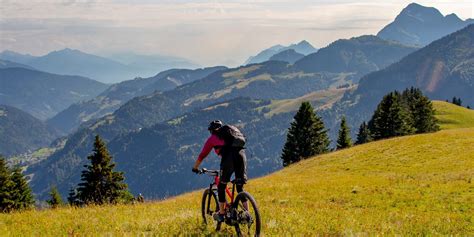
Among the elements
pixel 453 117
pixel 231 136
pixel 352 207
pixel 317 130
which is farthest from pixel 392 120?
pixel 231 136

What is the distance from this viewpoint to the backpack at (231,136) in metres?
10.8

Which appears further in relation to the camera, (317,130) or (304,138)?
(317,130)

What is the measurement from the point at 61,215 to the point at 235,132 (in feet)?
27.5

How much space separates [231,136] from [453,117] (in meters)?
115

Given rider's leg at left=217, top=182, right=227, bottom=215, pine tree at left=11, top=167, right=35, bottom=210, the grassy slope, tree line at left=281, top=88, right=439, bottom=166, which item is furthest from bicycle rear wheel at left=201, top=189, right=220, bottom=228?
tree line at left=281, top=88, right=439, bottom=166

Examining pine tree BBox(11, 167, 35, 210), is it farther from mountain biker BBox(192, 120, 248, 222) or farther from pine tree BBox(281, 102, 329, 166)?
mountain biker BBox(192, 120, 248, 222)

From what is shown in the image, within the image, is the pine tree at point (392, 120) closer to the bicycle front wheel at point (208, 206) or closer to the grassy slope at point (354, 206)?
the grassy slope at point (354, 206)

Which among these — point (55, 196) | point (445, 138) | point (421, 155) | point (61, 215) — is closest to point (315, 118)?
point (445, 138)

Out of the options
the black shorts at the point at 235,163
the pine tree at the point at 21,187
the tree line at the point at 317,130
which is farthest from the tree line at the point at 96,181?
the black shorts at the point at 235,163

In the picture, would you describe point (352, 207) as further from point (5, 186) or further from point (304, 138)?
point (304, 138)

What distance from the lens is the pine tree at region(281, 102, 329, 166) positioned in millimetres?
79062

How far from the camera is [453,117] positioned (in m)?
111

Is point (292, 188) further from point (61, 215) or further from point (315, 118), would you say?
point (315, 118)

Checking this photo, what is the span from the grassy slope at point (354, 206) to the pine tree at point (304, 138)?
30.3 m
